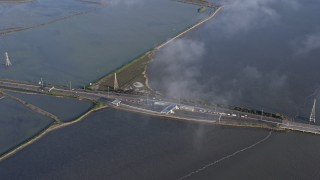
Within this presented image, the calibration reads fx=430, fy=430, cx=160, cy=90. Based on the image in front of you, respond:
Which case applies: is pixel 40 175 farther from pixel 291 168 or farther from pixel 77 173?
pixel 291 168

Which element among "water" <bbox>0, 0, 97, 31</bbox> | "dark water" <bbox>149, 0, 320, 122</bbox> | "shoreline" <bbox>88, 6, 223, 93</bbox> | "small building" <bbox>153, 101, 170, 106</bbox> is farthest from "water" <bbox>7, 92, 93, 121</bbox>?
"water" <bbox>0, 0, 97, 31</bbox>

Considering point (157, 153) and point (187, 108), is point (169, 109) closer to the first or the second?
point (187, 108)

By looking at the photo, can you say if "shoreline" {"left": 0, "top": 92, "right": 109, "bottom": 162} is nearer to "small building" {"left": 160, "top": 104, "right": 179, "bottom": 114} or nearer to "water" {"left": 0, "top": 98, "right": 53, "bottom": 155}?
"water" {"left": 0, "top": 98, "right": 53, "bottom": 155}

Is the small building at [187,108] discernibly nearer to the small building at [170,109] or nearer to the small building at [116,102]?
the small building at [170,109]

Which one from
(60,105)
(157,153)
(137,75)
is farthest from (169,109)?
(60,105)

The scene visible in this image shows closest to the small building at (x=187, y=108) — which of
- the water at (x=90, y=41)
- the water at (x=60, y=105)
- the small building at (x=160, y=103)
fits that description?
the small building at (x=160, y=103)
